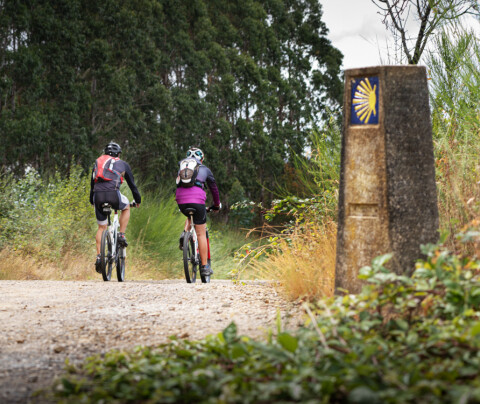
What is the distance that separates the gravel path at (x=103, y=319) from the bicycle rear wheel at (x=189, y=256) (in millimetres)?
1004

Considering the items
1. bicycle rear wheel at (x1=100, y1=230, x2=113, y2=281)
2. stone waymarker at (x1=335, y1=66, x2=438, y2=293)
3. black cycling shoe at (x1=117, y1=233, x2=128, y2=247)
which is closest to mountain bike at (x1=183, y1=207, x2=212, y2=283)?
black cycling shoe at (x1=117, y1=233, x2=128, y2=247)

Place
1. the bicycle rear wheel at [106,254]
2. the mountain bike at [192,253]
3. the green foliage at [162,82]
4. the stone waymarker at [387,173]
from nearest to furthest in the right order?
the stone waymarker at [387,173] < the mountain bike at [192,253] < the bicycle rear wheel at [106,254] < the green foliage at [162,82]

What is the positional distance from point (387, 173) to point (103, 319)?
2.37 meters

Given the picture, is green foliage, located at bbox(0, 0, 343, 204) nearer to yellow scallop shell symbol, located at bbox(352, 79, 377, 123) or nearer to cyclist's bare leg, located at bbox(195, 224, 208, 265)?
cyclist's bare leg, located at bbox(195, 224, 208, 265)

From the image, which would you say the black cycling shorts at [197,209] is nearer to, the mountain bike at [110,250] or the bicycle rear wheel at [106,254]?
the mountain bike at [110,250]

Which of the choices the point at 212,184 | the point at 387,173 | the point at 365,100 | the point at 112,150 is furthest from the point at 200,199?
the point at 387,173

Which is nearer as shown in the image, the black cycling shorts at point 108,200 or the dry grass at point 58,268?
the black cycling shorts at point 108,200

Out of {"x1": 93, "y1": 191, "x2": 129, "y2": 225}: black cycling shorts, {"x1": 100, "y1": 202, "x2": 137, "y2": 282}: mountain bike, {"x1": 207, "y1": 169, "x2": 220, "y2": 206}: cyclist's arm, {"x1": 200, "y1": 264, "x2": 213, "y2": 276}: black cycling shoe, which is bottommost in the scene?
{"x1": 200, "y1": 264, "x2": 213, "y2": 276}: black cycling shoe

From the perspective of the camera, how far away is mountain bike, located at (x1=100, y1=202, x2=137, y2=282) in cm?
792

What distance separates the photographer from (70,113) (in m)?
13.0

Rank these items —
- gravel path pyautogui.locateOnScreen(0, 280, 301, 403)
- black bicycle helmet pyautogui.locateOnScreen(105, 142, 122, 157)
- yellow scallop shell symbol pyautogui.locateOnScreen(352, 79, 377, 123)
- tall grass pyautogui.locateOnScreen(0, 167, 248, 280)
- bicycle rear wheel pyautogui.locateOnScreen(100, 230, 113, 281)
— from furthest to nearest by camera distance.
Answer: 1. tall grass pyautogui.locateOnScreen(0, 167, 248, 280)
2. black bicycle helmet pyautogui.locateOnScreen(105, 142, 122, 157)
3. bicycle rear wheel pyautogui.locateOnScreen(100, 230, 113, 281)
4. yellow scallop shell symbol pyautogui.locateOnScreen(352, 79, 377, 123)
5. gravel path pyautogui.locateOnScreen(0, 280, 301, 403)

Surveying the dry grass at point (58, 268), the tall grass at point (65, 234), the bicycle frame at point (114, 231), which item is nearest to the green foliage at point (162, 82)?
the tall grass at point (65, 234)

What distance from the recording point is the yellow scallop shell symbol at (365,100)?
398 cm

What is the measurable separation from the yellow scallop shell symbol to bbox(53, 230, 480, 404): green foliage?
1036 mm
